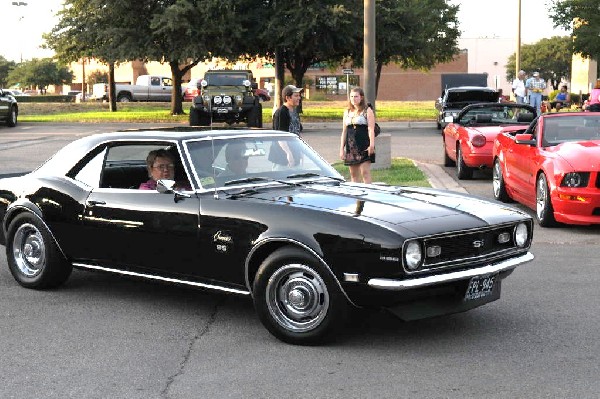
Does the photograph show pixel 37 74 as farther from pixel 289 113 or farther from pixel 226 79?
pixel 289 113

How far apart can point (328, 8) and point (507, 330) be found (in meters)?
31.3

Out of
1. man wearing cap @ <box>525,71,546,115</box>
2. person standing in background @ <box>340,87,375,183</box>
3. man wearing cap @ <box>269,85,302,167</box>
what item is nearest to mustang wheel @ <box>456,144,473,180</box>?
person standing in background @ <box>340,87,375,183</box>

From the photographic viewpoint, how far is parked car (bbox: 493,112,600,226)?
10578 mm

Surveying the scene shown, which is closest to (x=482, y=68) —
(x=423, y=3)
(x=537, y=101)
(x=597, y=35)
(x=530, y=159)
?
(x=423, y=3)

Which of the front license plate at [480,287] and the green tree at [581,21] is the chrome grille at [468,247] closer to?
the front license plate at [480,287]

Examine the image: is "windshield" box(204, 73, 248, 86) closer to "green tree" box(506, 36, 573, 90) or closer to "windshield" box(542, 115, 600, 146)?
"windshield" box(542, 115, 600, 146)

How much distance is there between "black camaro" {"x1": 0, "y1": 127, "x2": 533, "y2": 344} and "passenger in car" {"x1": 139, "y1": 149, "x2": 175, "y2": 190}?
0.03 m

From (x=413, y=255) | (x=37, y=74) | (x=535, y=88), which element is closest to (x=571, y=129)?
(x=413, y=255)

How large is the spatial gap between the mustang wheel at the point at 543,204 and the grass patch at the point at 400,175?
3374 mm

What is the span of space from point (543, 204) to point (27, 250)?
6115mm

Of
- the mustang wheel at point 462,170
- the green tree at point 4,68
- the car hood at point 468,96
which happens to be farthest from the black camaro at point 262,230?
the green tree at point 4,68

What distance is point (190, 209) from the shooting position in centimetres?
674

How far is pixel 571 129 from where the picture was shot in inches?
483

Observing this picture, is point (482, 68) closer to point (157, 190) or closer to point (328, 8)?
point (328, 8)
